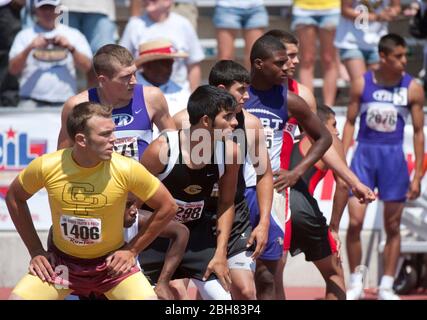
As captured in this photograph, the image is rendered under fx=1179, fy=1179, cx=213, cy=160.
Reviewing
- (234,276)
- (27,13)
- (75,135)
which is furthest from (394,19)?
(75,135)

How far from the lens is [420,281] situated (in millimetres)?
11328

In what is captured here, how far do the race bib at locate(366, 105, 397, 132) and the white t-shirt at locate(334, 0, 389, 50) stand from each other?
145cm

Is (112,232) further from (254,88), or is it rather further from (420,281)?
(420,281)

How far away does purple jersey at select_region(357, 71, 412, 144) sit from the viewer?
36.5 feet

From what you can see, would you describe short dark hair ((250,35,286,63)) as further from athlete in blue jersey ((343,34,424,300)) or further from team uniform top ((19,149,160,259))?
athlete in blue jersey ((343,34,424,300))

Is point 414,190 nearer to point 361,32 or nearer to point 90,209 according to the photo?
point 361,32

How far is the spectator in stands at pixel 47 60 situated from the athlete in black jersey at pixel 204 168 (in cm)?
392

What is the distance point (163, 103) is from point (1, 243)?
380 cm

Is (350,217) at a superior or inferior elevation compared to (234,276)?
inferior

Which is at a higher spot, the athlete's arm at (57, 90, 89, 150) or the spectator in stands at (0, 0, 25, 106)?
the athlete's arm at (57, 90, 89, 150)

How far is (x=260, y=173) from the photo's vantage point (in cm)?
816

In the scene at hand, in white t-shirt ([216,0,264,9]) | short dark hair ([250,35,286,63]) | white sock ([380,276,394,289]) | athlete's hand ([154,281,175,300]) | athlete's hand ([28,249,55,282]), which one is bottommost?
white sock ([380,276,394,289])

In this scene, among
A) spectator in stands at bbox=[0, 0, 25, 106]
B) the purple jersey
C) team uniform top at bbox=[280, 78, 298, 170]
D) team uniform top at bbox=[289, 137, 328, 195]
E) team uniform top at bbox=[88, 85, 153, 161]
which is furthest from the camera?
→ spectator in stands at bbox=[0, 0, 25, 106]

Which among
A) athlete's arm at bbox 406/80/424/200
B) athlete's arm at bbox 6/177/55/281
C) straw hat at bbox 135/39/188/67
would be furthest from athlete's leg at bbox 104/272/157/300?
athlete's arm at bbox 406/80/424/200
